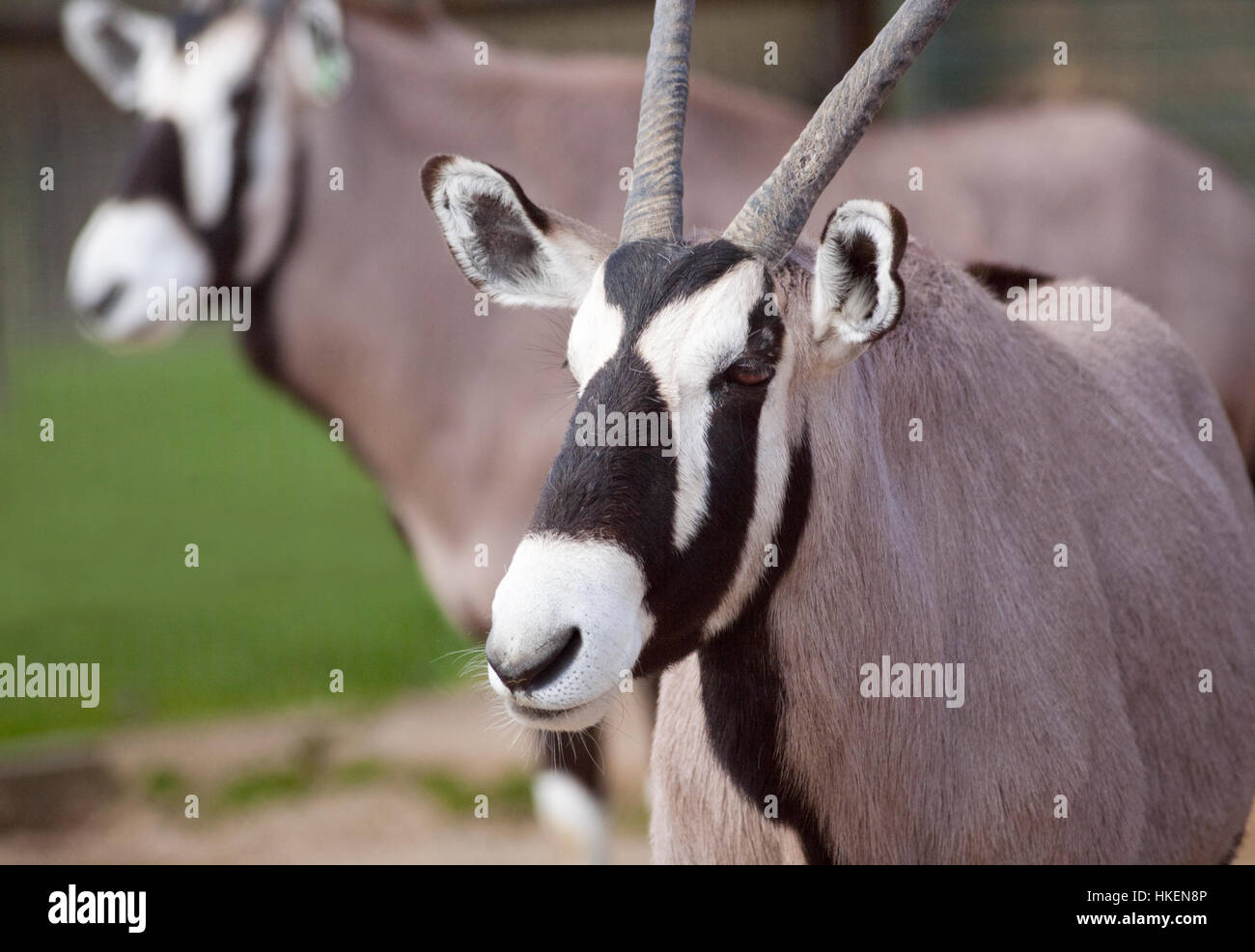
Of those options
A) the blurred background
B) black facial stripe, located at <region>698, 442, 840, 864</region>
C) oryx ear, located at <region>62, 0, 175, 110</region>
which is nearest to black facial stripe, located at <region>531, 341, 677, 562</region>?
black facial stripe, located at <region>698, 442, 840, 864</region>

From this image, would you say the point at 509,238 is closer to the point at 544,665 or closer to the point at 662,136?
the point at 662,136

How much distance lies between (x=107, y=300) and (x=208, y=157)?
0.66 meters

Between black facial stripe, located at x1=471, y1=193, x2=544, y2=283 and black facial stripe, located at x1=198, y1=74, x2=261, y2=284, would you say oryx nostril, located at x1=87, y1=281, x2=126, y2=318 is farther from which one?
black facial stripe, located at x1=471, y1=193, x2=544, y2=283

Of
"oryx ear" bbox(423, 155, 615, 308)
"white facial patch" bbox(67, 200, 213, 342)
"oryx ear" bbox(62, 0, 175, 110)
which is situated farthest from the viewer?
"oryx ear" bbox(62, 0, 175, 110)

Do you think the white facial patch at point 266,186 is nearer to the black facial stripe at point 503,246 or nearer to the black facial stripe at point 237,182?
the black facial stripe at point 237,182

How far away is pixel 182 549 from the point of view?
9.88m

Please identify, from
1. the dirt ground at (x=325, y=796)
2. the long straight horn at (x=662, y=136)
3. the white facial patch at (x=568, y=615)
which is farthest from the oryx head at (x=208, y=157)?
the white facial patch at (x=568, y=615)

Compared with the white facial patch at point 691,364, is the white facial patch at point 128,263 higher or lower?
higher

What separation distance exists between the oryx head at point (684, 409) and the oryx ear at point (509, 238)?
4 cm

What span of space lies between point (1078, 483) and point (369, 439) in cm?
339

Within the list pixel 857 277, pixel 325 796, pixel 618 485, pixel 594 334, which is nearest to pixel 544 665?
pixel 618 485

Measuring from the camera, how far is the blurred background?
21.2 feet

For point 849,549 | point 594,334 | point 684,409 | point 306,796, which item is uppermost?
point 594,334

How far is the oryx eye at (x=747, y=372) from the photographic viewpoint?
7.85 ft
